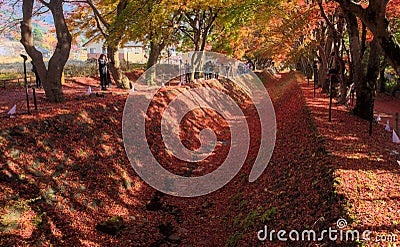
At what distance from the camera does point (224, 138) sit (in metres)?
17.8

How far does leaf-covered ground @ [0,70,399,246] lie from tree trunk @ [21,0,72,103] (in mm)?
1682

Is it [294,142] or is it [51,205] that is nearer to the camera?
[51,205]

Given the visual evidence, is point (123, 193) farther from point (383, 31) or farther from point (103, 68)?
point (103, 68)

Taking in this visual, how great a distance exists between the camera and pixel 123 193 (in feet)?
32.4

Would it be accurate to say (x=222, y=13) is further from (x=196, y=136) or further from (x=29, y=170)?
(x=29, y=170)

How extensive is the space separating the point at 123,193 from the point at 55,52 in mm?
6967

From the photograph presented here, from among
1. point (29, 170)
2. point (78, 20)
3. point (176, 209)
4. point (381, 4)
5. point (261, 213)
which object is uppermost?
point (78, 20)

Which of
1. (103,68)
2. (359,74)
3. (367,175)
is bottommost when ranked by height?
(367,175)

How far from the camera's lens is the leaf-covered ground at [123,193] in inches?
256

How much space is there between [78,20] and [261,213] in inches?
848

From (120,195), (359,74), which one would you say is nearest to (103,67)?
(120,195)

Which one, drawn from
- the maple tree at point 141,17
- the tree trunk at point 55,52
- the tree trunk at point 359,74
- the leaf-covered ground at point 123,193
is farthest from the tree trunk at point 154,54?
the tree trunk at point 359,74

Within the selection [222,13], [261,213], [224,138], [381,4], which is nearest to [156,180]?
[261,213]

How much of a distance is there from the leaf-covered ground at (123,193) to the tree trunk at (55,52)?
1.68m
